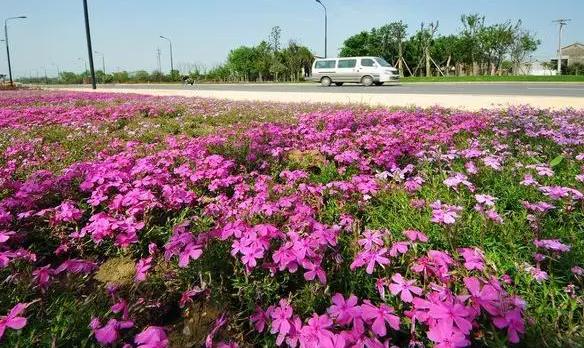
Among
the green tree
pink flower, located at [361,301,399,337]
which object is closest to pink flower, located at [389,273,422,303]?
pink flower, located at [361,301,399,337]

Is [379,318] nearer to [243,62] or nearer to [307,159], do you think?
[307,159]

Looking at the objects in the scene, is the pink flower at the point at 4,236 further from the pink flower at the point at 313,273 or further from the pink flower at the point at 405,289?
the pink flower at the point at 405,289

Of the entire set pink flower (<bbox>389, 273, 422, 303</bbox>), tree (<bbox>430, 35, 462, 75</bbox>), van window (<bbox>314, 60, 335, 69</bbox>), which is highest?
tree (<bbox>430, 35, 462, 75</bbox>)

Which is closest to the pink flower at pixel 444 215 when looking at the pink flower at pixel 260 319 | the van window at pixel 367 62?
the pink flower at pixel 260 319

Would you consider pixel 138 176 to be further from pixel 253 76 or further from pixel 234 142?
pixel 253 76

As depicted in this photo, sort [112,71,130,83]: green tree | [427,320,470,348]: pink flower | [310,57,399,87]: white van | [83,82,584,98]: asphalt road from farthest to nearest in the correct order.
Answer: [112,71,130,83]: green tree < [310,57,399,87]: white van < [83,82,584,98]: asphalt road < [427,320,470,348]: pink flower

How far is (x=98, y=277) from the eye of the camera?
250 cm

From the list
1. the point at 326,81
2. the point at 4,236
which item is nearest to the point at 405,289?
the point at 4,236

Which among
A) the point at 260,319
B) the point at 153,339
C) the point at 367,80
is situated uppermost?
the point at 367,80

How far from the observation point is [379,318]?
1.52 meters

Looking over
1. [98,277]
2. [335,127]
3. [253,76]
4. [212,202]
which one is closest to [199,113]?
[335,127]

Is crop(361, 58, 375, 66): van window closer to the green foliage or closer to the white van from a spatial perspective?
the white van

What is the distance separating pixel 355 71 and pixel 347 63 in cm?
104

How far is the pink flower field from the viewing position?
1623 millimetres
